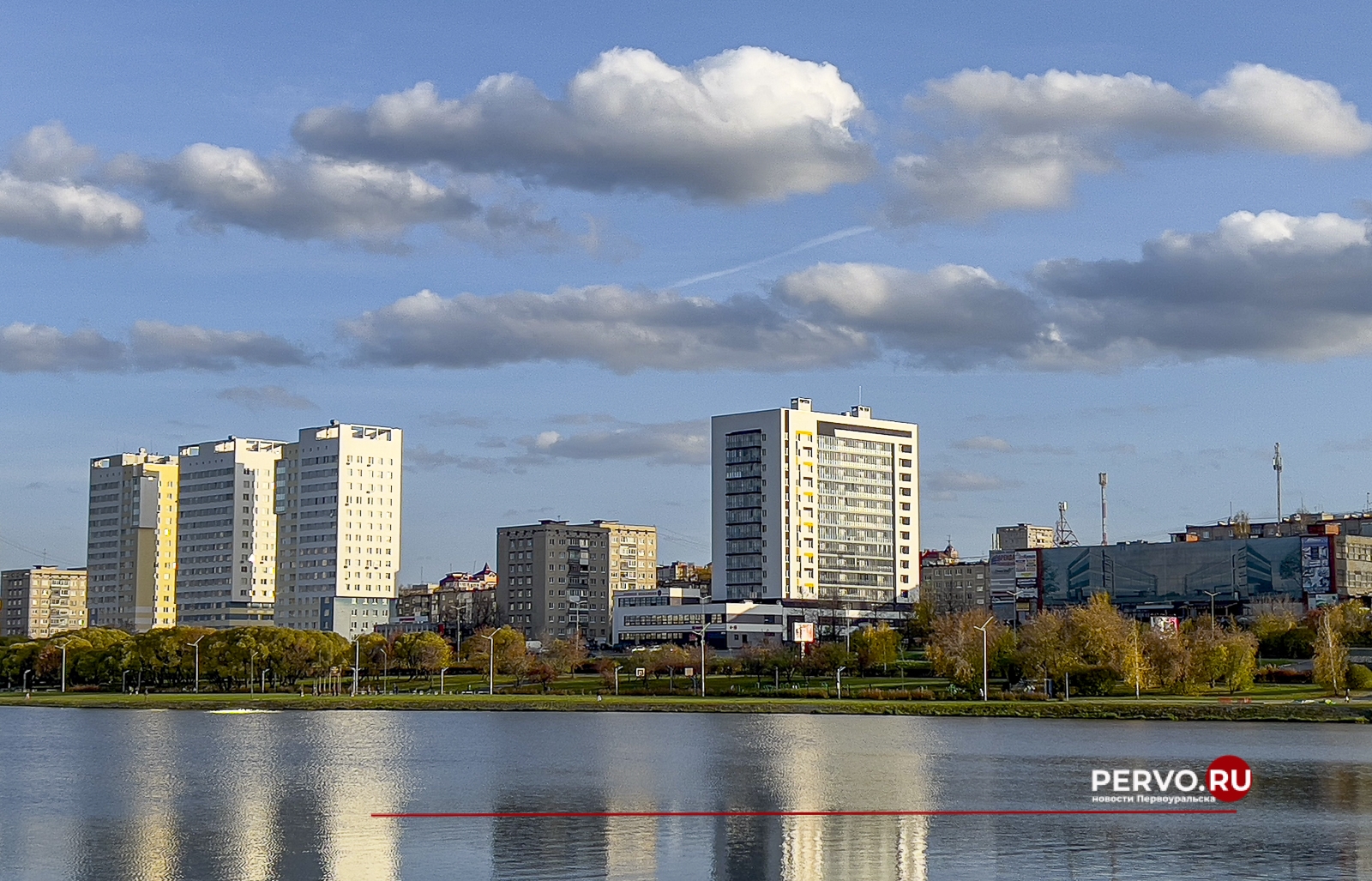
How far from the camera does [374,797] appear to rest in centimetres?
5375

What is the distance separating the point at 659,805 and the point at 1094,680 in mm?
83159

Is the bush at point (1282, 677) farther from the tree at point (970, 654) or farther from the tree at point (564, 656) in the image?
the tree at point (564, 656)

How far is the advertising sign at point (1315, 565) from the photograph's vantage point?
19612 centimetres

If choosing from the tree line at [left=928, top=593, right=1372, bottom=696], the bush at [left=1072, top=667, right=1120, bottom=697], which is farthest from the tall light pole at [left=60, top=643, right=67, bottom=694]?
the bush at [left=1072, top=667, right=1120, bottom=697]

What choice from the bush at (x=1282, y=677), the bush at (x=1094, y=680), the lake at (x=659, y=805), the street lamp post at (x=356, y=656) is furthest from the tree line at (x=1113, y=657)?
the street lamp post at (x=356, y=656)

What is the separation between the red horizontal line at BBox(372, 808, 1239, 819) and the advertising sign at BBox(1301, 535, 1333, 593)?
6247 inches

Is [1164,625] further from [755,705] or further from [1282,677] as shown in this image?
[755,705]

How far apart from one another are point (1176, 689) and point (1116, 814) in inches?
3463

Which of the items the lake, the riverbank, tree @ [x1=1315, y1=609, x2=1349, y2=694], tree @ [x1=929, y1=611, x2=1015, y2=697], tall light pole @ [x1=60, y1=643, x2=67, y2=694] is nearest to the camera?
the lake

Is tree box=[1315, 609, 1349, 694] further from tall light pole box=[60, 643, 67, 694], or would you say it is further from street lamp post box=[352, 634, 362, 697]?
tall light pole box=[60, 643, 67, 694]

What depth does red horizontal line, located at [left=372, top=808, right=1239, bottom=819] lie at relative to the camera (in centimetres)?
4778

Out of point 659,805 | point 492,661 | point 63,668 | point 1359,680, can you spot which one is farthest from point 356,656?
point 659,805

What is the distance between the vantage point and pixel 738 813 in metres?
48.8

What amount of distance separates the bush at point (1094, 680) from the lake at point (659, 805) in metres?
31.2
